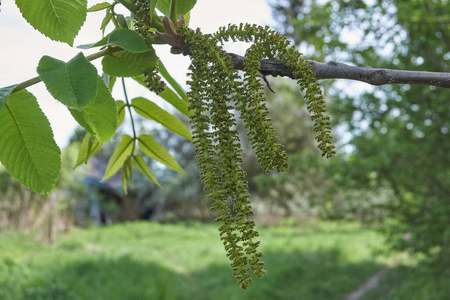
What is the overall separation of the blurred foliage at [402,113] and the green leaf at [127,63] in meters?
4.00

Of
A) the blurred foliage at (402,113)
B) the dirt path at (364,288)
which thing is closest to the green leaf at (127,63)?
the blurred foliage at (402,113)

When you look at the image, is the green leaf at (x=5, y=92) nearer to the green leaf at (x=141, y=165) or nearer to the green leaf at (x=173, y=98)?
the green leaf at (x=173, y=98)

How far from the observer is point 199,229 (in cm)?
1523

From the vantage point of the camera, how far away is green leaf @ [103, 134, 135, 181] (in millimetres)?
1137

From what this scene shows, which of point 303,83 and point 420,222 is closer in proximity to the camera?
point 303,83

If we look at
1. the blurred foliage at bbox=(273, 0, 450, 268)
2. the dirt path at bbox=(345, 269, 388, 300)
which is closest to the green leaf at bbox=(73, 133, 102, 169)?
the blurred foliage at bbox=(273, 0, 450, 268)

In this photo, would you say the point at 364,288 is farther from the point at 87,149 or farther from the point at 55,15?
the point at 55,15

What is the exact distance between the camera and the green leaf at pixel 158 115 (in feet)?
3.38

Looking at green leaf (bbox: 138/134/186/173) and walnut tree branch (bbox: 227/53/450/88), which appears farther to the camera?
green leaf (bbox: 138/134/186/173)

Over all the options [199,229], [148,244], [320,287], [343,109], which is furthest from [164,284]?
[199,229]

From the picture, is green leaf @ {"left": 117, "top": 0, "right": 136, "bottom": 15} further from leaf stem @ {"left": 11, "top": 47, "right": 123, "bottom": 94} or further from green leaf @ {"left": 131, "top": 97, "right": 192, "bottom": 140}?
green leaf @ {"left": 131, "top": 97, "right": 192, "bottom": 140}

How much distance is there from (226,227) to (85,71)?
0.31 metres

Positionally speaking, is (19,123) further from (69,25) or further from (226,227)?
(226,227)

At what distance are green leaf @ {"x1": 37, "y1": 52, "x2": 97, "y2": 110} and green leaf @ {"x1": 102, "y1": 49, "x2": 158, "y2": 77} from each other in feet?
0.31
